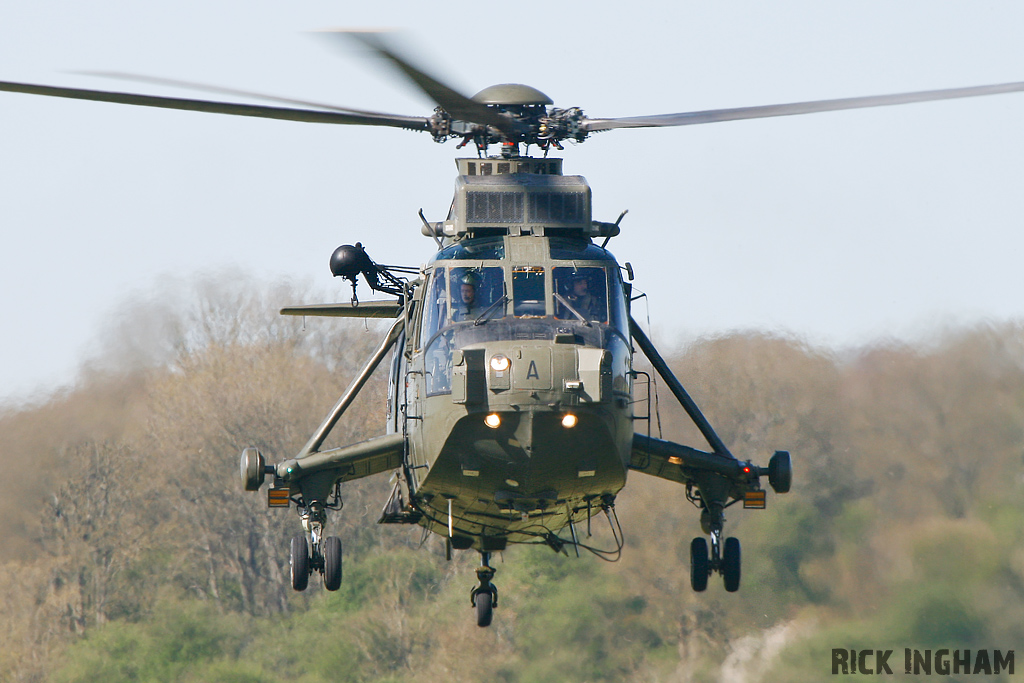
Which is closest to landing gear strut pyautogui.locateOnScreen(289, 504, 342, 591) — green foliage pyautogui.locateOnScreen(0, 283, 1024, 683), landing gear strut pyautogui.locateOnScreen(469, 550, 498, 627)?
landing gear strut pyautogui.locateOnScreen(469, 550, 498, 627)

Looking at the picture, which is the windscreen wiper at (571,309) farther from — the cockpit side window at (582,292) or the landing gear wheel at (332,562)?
the landing gear wheel at (332,562)

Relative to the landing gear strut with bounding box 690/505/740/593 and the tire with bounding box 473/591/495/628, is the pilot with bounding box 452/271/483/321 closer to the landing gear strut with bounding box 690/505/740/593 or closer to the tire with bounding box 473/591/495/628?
the landing gear strut with bounding box 690/505/740/593

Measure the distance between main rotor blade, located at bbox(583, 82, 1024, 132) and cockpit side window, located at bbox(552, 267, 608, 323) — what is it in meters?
1.62

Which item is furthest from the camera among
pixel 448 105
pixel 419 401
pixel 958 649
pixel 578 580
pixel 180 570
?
pixel 180 570

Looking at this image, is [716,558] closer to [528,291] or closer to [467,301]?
[528,291]

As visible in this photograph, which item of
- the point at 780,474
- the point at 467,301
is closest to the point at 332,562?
the point at 467,301

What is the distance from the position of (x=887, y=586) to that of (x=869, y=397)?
3.27 metres

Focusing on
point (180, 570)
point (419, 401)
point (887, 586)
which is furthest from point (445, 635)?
point (419, 401)

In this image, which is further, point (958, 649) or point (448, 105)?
point (958, 649)

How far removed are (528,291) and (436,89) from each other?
376 cm

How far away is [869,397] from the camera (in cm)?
2253

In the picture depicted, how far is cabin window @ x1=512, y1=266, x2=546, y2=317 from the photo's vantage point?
1360 centimetres

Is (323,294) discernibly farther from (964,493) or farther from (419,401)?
(419,401)

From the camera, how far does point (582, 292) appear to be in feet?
45.8
